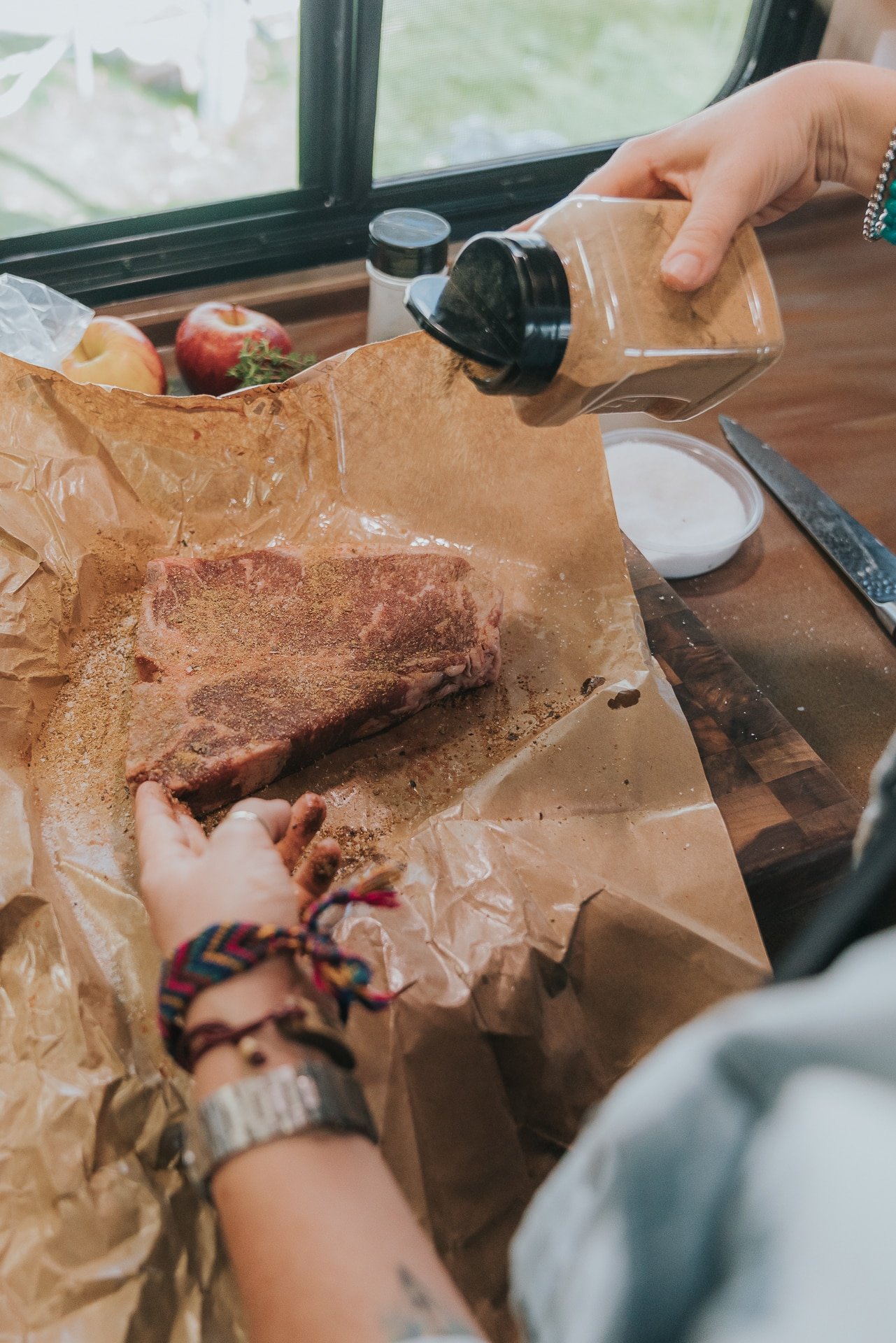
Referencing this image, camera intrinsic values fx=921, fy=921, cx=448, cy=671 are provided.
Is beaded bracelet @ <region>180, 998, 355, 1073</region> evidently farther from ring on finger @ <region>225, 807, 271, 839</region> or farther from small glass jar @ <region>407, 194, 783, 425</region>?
small glass jar @ <region>407, 194, 783, 425</region>

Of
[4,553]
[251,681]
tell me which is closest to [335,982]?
[251,681]

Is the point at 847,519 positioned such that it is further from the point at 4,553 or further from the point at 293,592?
the point at 4,553

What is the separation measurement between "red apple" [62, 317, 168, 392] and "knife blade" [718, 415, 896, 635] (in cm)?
144

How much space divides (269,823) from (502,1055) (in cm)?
47

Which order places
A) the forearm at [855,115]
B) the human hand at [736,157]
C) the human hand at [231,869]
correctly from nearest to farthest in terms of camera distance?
the human hand at [231,869]
the human hand at [736,157]
the forearm at [855,115]

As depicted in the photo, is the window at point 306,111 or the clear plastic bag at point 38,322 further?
the window at point 306,111

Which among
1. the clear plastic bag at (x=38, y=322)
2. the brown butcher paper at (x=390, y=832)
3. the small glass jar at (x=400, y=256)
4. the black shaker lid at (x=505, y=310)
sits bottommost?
the brown butcher paper at (x=390, y=832)

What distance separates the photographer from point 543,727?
1.78 metres

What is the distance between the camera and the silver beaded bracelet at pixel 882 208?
5.02 feet

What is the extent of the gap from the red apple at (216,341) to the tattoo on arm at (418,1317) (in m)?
1.92

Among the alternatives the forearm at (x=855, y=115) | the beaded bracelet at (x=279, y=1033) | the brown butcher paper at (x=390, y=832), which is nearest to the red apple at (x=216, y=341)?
the brown butcher paper at (x=390, y=832)

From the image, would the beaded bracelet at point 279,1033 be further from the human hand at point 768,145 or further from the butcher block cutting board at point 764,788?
the human hand at point 768,145

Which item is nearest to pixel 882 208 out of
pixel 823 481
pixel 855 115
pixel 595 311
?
pixel 855 115

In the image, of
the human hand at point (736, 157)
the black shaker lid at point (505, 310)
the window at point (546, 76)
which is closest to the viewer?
the black shaker lid at point (505, 310)
